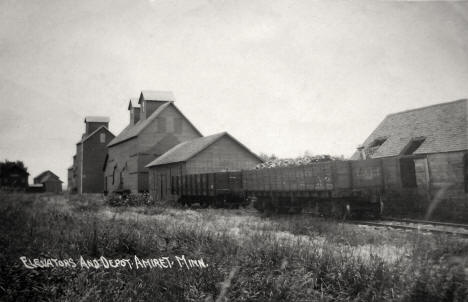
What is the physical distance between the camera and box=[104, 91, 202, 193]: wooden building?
112ft

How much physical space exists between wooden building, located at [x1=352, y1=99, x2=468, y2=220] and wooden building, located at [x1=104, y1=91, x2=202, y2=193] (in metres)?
21.7

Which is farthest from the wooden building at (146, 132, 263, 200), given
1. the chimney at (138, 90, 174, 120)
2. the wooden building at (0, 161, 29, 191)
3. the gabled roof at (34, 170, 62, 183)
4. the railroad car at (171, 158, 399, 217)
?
the gabled roof at (34, 170, 62, 183)

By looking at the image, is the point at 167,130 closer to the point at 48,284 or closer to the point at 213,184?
the point at 213,184

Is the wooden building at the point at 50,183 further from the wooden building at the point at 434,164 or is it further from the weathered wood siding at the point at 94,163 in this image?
the wooden building at the point at 434,164

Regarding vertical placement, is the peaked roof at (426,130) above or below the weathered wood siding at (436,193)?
above

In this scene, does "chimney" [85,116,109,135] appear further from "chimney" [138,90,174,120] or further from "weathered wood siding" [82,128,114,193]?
"chimney" [138,90,174,120]

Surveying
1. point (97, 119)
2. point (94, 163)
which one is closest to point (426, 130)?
point (94, 163)

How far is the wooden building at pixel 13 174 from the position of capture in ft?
175

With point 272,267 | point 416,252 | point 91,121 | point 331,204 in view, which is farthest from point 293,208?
point 91,121

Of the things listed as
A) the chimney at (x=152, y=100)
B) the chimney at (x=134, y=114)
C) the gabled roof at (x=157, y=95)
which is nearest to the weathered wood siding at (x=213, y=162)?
the chimney at (x=152, y=100)

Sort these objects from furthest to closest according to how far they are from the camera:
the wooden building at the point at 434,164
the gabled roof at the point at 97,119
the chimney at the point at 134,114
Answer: the gabled roof at the point at 97,119, the chimney at the point at 134,114, the wooden building at the point at 434,164

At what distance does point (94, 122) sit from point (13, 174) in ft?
59.9

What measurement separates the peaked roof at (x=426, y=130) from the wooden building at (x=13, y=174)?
54.3m

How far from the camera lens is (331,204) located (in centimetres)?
1334
